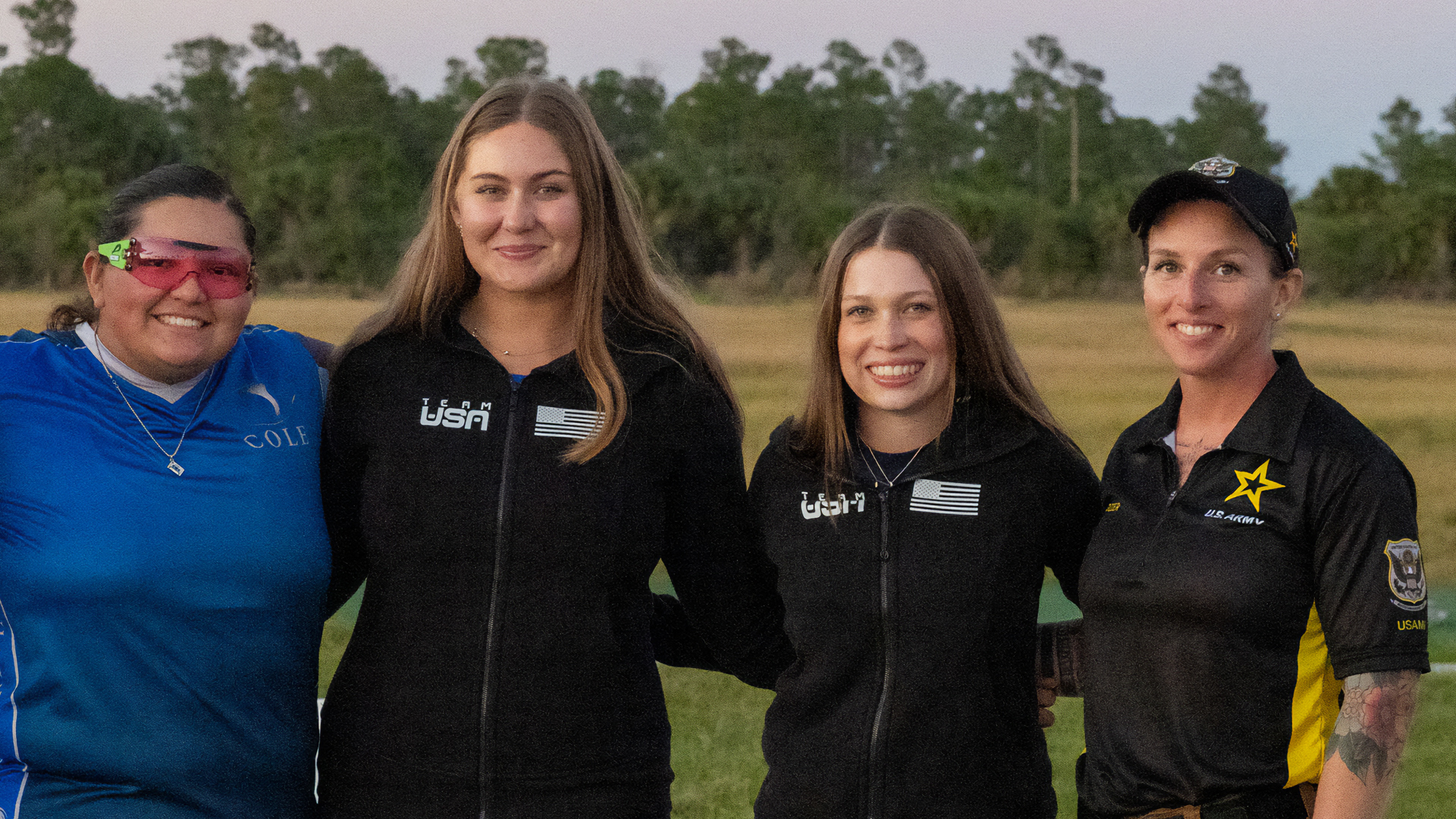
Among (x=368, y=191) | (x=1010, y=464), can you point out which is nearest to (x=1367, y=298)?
(x=368, y=191)

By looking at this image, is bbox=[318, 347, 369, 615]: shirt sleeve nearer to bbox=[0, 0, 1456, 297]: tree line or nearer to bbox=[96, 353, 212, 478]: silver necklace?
bbox=[96, 353, 212, 478]: silver necklace

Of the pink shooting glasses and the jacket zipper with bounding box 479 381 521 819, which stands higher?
the pink shooting glasses

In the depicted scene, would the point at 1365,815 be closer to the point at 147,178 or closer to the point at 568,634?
the point at 568,634

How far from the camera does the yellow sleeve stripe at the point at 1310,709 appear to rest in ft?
9.29

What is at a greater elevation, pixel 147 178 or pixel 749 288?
pixel 147 178

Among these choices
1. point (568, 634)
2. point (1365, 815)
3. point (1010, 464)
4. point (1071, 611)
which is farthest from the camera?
point (1071, 611)

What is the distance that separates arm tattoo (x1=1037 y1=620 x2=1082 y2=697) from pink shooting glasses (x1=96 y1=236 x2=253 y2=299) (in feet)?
6.42

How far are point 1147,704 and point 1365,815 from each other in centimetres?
43

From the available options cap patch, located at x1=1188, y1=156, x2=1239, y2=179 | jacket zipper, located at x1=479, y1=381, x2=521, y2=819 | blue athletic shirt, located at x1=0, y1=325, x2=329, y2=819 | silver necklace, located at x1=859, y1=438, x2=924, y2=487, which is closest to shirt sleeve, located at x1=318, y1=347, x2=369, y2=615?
blue athletic shirt, located at x1=0, y1=325, x2=329, y2=819

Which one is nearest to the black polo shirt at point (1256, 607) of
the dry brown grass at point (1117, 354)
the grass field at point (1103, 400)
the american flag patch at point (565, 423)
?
the american flag patch at point (565, 423)

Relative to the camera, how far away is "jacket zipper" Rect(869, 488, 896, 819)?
311 centimetres

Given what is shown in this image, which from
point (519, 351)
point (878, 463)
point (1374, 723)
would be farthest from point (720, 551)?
point (1374, 723)

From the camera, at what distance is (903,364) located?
131 inches

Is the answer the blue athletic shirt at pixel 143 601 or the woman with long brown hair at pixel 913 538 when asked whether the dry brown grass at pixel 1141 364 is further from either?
the blue athletic shirt at pixel 143 601
